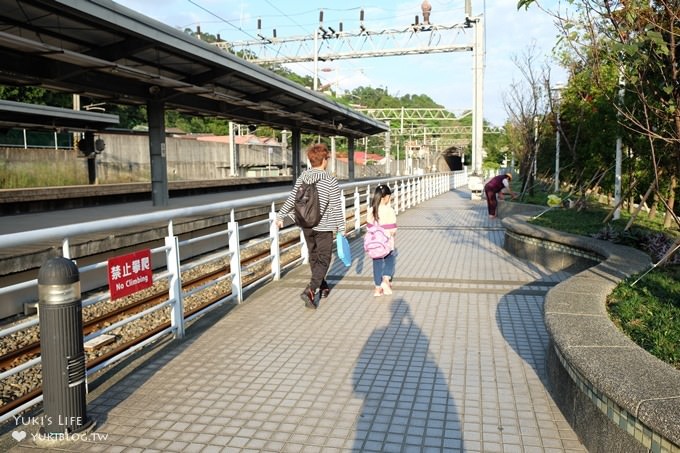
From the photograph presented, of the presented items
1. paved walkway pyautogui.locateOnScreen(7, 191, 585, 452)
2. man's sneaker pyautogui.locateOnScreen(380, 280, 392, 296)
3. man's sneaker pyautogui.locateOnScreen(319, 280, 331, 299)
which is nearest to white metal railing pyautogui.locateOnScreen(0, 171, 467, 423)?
paved walkway pyautogui.locateOnScreen(7, 191, 585, 452)

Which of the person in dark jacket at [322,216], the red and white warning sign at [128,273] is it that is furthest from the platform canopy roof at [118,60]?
the red and white warning sign at [128,273]

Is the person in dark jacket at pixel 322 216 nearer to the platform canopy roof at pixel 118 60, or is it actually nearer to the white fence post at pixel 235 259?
the white fence post at pixel 235 259

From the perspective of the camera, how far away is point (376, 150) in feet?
327

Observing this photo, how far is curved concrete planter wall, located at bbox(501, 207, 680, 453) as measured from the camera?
2.63 metres

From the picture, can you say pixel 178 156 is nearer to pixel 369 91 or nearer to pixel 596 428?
pixel 596 428

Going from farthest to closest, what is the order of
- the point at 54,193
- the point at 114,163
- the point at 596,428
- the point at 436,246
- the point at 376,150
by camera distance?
the point at 376,150 → the point at 114,163 → the point at 54,193 → the point at 436,246 → the point at 596,428

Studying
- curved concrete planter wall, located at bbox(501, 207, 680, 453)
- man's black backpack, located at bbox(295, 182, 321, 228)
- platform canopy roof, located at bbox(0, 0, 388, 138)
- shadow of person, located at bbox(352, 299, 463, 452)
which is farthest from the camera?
platform canopy roof, located at bbox(0, 0, 388, 138)

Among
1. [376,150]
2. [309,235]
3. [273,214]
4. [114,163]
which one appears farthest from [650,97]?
[376,150]

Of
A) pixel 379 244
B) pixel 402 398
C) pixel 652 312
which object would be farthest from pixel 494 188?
pixel 402 398

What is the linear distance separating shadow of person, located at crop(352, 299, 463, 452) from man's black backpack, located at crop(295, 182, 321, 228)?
139 centimetres

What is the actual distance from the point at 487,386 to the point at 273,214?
395 cm

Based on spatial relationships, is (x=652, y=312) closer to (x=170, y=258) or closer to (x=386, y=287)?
(x=386, y=287)

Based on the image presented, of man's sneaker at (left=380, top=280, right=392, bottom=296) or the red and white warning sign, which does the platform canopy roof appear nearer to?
the red and white warning sign

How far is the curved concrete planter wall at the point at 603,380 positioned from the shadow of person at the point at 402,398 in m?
0.71
